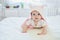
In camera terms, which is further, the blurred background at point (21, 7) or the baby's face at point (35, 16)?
the blurred background at point (21, 7)

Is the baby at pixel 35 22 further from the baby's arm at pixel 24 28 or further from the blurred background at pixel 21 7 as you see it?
the blurred background at pixel 21 7

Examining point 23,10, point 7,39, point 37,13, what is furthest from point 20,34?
point 23,10

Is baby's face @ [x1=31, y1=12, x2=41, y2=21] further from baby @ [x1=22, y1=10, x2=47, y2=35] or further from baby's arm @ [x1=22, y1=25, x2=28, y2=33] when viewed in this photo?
baby's arm @ [x1=22, y1=25, x2=28, y2=33]

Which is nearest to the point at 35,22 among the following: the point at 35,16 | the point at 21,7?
the point at 35,16

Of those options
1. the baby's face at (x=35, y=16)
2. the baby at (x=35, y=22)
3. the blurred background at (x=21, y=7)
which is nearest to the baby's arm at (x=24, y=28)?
the baby at (x=35, y=22)

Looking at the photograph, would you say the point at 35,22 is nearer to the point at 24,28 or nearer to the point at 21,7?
the point at 24,28

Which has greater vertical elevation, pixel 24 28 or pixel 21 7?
pixel 21 7

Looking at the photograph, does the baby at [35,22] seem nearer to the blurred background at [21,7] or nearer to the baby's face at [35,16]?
the baby's face at [35,16]

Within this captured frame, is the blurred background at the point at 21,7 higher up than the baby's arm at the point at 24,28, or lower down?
higher up

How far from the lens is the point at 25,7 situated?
412cm

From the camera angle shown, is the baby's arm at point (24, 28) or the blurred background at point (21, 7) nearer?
the baby's arm at point (24, 28)

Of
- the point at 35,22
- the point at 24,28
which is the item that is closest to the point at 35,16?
the point at 35,22

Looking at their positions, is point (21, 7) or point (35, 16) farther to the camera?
point (21, 7)

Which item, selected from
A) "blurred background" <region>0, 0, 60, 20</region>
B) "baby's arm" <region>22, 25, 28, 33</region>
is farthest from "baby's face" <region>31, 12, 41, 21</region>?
"blurred background" <region>0, 0, 60, 20</region>
